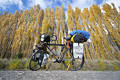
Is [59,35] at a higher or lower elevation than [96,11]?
lower

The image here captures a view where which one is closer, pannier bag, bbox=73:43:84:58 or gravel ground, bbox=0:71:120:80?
gravel ground, bbox=0:71:120:80

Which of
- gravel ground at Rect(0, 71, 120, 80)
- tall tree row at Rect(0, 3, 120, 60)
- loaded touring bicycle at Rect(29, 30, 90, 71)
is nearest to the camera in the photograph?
gravel ground at Rect(0, 71, 120, 80)

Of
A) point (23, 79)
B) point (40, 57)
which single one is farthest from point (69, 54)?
point (23, 79)

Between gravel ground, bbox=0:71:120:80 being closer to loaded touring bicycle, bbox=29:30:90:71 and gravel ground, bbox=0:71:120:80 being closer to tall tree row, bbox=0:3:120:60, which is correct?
loaded touring bicycle, bbox=29:30:90:71

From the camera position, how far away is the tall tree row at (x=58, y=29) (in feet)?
21.1

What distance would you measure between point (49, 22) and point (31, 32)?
7.92ft

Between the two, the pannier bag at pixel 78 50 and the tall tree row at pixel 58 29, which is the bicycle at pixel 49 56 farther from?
the tall tree row at pixel 58 29

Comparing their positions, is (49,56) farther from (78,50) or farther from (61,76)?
(78,50)

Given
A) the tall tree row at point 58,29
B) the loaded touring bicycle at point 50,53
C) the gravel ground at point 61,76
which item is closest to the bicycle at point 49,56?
the loaded touring bicycle at point 50,53

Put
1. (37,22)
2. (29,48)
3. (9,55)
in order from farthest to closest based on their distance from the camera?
(37,22) < (29,48) < (9,55)

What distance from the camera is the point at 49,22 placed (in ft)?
26.8

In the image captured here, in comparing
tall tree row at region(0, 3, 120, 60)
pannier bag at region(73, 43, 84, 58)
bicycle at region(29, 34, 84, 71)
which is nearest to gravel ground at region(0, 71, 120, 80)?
bicycle at region(29, 34, 84, 71)

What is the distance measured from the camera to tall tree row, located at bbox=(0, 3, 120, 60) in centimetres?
644

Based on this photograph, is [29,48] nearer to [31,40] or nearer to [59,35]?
[31,40]
